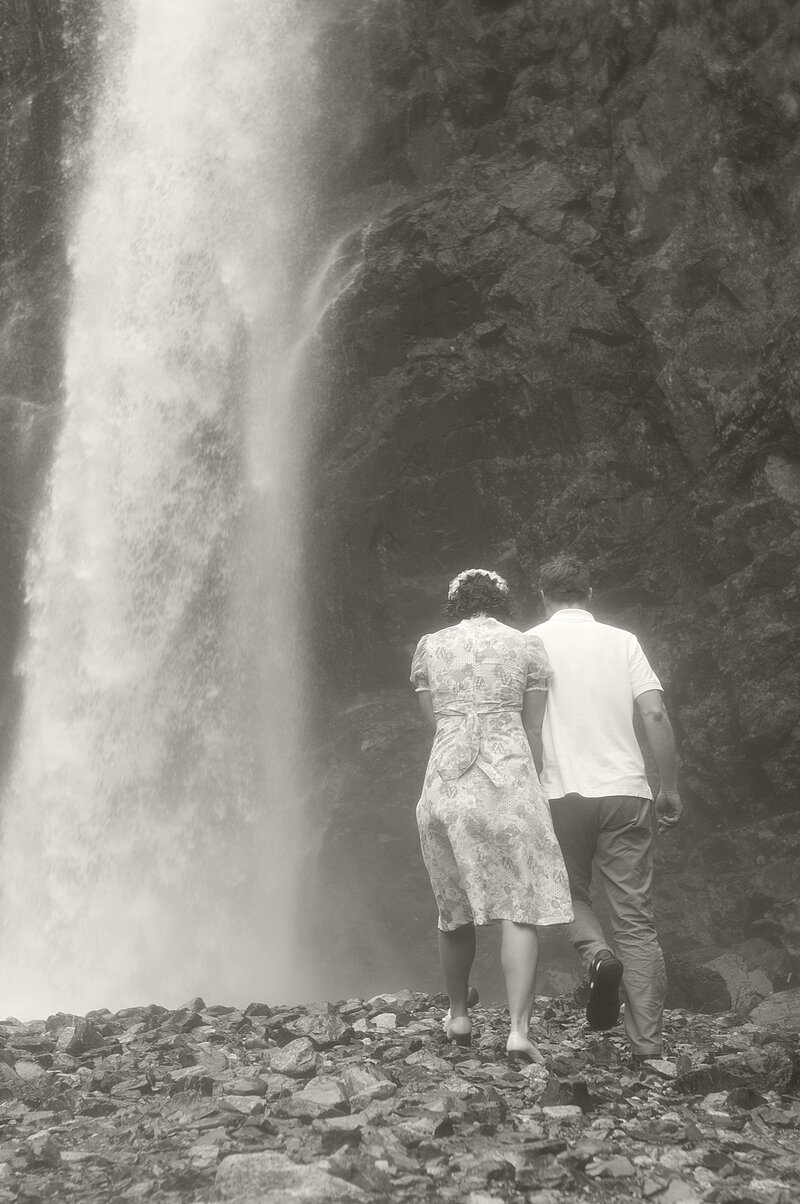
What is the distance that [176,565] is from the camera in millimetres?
13055

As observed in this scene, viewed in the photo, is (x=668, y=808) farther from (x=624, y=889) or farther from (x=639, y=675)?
(x=639, y=675)

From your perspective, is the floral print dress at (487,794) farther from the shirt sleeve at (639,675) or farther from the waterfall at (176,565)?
the waterfall at (176,565)

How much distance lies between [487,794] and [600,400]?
7993 mm

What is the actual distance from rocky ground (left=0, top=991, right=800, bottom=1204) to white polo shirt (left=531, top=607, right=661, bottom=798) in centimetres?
124

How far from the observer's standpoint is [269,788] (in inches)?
490

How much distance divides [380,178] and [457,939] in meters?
11.4

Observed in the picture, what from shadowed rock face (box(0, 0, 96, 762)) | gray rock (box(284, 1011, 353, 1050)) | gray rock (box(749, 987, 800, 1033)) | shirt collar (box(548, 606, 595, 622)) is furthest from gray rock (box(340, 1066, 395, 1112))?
shadowed rock face (box(0, 0, 96, 762))

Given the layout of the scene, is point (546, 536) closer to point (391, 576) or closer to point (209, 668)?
point (391, 576)

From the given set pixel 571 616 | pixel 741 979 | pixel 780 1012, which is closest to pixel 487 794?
pixel 571 616

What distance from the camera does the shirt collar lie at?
5.73 m

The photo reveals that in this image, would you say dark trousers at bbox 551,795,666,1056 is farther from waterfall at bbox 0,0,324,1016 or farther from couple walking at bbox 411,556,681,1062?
waterfall at bbox 0,0,324,1016

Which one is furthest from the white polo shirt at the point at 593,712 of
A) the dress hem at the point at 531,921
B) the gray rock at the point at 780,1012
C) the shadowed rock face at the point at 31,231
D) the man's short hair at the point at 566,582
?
the shadowed rock face at the point at 31,231

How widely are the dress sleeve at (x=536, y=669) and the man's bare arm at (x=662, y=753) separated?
0.52 meters

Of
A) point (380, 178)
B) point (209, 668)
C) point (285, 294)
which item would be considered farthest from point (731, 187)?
point (209, 668)
